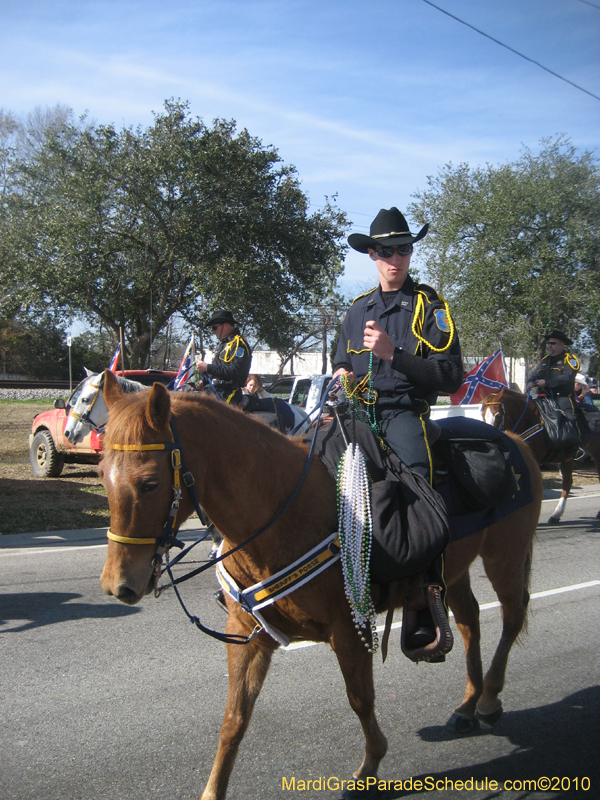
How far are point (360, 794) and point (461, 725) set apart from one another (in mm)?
936

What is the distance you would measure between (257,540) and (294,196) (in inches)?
828

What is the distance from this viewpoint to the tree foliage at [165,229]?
20.6 meters

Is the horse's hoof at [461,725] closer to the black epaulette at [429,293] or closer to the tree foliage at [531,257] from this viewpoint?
the black epaulette at [429,293]

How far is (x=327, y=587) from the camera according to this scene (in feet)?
9.41

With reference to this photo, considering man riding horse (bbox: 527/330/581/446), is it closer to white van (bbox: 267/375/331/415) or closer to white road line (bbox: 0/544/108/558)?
white van (bbox: 267/375/331/415)

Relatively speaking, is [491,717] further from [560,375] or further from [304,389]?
[304,389]

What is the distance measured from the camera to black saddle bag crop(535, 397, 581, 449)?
970 cm

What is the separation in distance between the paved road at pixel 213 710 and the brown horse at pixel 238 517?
1.40 ft

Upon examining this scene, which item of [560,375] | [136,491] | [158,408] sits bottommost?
[136,491]

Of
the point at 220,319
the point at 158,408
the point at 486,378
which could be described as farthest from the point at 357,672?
the point at 486,378

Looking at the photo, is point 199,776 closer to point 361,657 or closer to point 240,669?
point 240,669

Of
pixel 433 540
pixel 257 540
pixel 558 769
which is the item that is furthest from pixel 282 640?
pixel 558 769

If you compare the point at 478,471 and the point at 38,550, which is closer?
the point at 478,471

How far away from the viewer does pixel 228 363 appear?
7.55m
